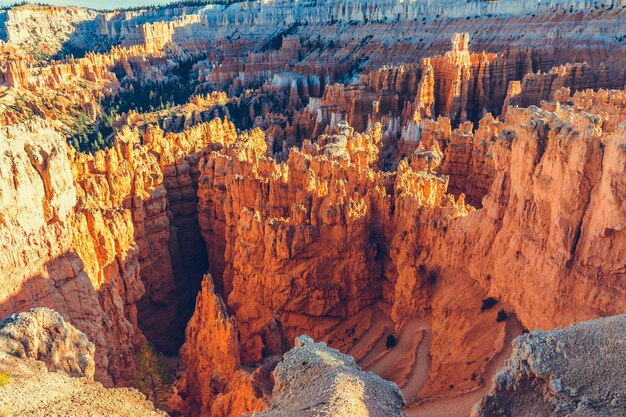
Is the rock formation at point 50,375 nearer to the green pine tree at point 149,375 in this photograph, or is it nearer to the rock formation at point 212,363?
the rock formation at point 212,363

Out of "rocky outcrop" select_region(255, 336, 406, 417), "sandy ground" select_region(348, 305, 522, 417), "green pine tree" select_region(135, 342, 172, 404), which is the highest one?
"rocky outcrop" select_region(255, 336, 406, 417)

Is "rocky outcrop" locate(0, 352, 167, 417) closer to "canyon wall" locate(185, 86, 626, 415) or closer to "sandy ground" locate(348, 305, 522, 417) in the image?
"sandy ground" locate(348, 305, 522, 417)

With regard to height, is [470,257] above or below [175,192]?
above

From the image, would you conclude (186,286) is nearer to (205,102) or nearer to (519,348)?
(519,348)

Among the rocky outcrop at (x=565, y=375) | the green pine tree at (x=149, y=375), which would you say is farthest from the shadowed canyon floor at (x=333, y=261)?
the green pine tree at (x=149, y=375)

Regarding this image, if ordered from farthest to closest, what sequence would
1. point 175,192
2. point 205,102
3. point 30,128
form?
1. point 205,102
2. point 175,192
3. point 30,128

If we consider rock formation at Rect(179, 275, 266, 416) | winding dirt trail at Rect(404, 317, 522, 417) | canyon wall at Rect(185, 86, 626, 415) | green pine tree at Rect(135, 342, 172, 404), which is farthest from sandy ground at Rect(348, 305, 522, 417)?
green pine tree at Rect(135, 342, 172, 404)

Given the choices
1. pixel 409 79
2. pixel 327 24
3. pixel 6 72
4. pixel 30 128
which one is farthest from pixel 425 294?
pixel 327 24
